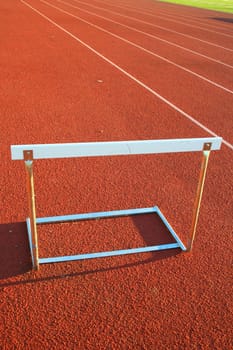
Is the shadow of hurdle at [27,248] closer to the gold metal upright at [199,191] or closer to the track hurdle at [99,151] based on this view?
the track hurdle at [99,151]

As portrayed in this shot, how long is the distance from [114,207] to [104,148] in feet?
4.93

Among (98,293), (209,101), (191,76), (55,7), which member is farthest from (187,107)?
(55,7)

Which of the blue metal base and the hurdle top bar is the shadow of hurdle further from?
the hurdle top bar

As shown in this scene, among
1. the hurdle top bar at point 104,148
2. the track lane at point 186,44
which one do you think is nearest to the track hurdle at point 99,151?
the hurdle top bar at point 104,148

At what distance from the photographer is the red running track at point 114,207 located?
2709mm

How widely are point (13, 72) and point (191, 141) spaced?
7170 mm

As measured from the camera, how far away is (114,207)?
4102mm

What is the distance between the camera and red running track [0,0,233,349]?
2.71 m

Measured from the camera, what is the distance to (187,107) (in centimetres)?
757

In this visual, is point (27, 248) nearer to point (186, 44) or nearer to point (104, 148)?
point (104, 148)

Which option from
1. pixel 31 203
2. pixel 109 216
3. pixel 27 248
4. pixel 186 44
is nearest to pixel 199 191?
pixel 109 216

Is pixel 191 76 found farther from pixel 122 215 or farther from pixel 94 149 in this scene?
pixel 94 149

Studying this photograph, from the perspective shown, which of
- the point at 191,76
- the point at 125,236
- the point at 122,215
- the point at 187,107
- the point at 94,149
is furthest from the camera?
the point at 191,76

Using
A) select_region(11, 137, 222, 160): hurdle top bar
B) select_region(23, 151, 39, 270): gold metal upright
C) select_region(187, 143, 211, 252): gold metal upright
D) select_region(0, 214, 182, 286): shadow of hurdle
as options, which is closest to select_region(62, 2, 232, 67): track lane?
select_region(0, 214, 182, 286): shadow of hurdle
